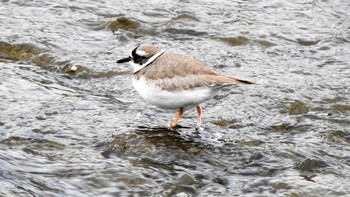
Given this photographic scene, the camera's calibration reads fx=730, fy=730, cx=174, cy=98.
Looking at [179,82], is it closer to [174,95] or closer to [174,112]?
[174,95]

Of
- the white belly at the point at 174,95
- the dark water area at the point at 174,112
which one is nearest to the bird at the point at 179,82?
the white belly at the point at 174,95

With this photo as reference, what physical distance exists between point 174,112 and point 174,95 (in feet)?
4.40

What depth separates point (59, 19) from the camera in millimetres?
13383

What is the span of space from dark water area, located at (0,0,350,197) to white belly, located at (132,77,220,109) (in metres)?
0.46

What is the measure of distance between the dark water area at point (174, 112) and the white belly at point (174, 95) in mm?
455

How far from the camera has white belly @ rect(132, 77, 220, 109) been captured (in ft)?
30.5

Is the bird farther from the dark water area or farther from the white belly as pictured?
the dark water area

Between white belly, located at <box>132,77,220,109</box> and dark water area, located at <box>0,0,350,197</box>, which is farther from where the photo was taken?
white belly, located at <box>132,77,220,109</box>

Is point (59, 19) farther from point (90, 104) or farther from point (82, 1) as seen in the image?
point (90, 104)

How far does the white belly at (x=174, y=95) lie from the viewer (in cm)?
930

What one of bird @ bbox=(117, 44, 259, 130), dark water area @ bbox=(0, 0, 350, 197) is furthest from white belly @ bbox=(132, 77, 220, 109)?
dark water area @ bbox=(0, 0, 350, 197)

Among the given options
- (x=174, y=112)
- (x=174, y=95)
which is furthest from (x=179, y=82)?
(x=174, y=112)

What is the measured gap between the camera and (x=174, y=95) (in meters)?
9.34

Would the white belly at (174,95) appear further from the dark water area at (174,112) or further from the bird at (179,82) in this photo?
the dark water area at (174,112)
